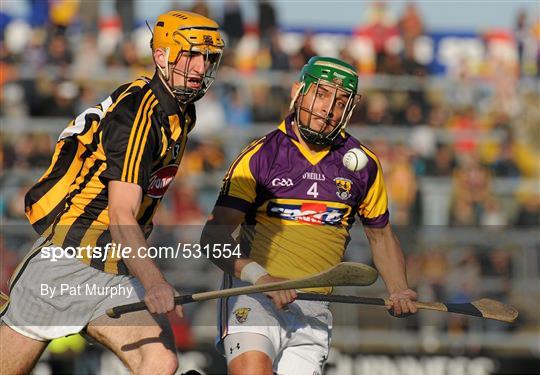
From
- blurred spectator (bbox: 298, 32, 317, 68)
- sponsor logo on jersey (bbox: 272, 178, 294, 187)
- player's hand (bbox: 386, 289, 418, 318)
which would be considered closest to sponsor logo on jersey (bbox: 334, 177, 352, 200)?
sponsor logo on jersey (bbox: 272, 178, 294, 187)

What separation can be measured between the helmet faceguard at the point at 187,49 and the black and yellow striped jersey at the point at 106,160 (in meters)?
0.07

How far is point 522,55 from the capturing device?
13664 millimetres

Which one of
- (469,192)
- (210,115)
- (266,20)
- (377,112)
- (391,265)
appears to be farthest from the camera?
(266,20)

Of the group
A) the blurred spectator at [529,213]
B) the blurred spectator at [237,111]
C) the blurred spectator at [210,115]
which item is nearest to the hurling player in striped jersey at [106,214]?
the blurred spectator at [210,115]

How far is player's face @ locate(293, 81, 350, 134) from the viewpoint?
5781 mm

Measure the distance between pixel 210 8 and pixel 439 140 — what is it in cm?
289

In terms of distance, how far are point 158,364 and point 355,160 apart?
1.41 meters

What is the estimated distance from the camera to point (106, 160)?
528cm

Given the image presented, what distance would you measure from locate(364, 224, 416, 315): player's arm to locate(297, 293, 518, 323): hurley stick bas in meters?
0.06

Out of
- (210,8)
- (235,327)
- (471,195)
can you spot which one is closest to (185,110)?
(235,327)

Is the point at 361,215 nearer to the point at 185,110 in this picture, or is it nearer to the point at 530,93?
the point at 185,110

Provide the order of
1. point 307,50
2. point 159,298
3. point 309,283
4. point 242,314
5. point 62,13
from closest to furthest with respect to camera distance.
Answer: point 159,298 → point 309,283 → point 242,314 → point 307,50 → point 62,13

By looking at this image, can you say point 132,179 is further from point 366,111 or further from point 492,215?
point 366,111

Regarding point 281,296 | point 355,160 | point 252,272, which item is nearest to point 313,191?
point 355,160
